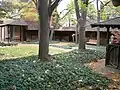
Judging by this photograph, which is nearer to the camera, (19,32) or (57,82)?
(57,82)

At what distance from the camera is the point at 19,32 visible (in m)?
33.3

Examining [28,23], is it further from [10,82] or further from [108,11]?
[10,82]

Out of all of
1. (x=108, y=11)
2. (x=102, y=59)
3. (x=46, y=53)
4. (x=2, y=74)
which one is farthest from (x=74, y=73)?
(x=108, y=11)

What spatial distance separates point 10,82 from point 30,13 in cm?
2934

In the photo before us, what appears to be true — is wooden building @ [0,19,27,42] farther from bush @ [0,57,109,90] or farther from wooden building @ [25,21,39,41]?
bush @ [0,57,109,90]

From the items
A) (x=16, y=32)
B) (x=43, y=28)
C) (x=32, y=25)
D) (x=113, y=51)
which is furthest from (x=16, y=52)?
(x=32, y=25)

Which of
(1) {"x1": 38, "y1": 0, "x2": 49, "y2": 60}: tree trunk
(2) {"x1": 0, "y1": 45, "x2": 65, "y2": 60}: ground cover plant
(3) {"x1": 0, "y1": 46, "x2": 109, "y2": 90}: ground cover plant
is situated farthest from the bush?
(2) {"x1": 0, "y1": 45, "x2": 65, "y2": 60}: ground cover plant

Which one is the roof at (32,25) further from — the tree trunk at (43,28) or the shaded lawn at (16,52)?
the tree trunk at (43,28)

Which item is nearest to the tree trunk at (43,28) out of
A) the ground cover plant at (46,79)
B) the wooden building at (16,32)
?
the ground cover plant at (46,79)

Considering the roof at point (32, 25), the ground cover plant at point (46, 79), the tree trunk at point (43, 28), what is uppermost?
the roof at point (32, 25)

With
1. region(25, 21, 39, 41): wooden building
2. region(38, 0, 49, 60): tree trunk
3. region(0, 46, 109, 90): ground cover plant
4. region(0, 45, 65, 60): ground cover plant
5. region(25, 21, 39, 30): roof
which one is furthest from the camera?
region(25, 21, 39, 41): wooden building

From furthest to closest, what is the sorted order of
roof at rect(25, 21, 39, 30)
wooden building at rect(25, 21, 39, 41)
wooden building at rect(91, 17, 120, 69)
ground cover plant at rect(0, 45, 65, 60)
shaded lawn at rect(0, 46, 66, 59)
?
wooden building at rect(25, 21, 39, 41), roof at rect(25, 21, 39, 30), shaded lawn at rect(0, 46, 66, 59), ground cover plant at rect(0, 45, 65, 60), wooden building at rect(91, 17, 120, 69)

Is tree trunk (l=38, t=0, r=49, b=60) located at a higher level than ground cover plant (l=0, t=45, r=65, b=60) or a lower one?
higher

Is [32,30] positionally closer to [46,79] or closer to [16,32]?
[16,32]
